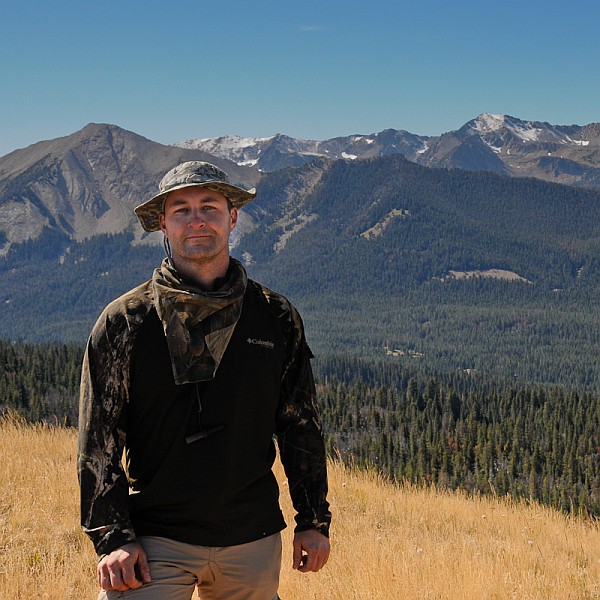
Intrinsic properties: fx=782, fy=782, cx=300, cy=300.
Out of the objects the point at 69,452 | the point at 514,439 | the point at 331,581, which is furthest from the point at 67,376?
the point at 331,581

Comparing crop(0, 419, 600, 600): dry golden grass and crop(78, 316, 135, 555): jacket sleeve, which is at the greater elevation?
crop(78, 316, 135, 555): jacket sleeve

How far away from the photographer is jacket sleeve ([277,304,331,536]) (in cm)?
566

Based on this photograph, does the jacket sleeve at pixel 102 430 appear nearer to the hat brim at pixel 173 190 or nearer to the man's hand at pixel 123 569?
the man's hand at pixel 123 569

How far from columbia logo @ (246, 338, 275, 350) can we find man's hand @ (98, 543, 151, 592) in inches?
58.3

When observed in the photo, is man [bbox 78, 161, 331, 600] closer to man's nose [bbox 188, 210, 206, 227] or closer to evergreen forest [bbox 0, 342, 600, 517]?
man's nose [bbox 188, 210, 206, 227]

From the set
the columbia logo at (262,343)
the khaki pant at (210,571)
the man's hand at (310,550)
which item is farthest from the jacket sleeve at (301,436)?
the khaki pant at (210,571)

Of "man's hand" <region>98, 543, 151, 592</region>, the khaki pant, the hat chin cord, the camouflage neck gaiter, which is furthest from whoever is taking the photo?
the hat chin cord

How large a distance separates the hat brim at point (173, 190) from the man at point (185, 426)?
28 mm

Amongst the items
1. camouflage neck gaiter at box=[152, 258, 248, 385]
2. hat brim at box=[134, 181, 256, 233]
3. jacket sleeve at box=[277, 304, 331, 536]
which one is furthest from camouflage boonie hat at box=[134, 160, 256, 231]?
jacket sleeve at box=[277, 304, 331, 536]

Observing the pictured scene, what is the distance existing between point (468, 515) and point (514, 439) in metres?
119

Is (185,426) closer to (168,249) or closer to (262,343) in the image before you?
(262,343)

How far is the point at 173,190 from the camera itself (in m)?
5.32

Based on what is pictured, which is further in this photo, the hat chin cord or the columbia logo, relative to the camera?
the hat chin cord

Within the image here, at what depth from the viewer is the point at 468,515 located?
1280 cm
